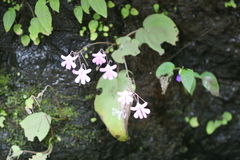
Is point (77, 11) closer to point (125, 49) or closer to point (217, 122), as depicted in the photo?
point (125, 49)

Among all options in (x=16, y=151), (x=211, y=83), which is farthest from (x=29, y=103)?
(x=211, y=83)

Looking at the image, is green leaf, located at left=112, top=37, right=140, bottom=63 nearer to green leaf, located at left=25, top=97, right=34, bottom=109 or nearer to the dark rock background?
the dark rock background

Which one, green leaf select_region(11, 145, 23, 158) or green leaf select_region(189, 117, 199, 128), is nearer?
green leaf select_region(11, 145, 23, 158)

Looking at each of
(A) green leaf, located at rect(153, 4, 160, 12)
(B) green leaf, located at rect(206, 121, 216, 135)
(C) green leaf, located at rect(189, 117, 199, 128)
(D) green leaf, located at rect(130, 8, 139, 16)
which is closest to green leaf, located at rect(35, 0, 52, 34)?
(D) green leaf, located at rect(130, 8, 139, 16)

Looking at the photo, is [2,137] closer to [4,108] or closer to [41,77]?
[4,108]

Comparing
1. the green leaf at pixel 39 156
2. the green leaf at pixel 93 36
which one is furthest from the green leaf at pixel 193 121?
the green leaf at pixel 39 156

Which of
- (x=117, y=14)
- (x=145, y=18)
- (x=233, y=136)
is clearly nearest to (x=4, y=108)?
(x=117, y=14)

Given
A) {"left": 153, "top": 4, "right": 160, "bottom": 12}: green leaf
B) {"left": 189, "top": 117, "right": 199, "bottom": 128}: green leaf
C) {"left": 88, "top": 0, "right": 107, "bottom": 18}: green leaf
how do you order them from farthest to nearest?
{"left": 189, "top": 117, "right": 199, "bottom": 128}: green leaf → {"left": 153, "top": 4, "right": 160, "bottom": 12}: green leaf → {"left": 88, "top": 0, "right": 107, "bottom": 18}: green leaf
